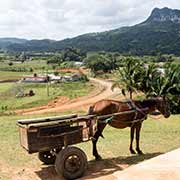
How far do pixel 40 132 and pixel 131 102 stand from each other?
3.70m

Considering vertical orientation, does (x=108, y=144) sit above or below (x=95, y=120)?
below

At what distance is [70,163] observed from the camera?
9477 millimetres

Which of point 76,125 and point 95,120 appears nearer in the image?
point 76,125

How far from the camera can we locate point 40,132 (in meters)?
9.31

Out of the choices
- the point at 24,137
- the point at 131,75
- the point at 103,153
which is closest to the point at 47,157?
the point at 24,137

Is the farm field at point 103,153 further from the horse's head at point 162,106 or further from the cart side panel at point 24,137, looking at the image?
the horse's head at point 162,106

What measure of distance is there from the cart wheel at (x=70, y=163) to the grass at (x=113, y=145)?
169cm

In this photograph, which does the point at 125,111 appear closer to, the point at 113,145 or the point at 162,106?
the point at 162,106

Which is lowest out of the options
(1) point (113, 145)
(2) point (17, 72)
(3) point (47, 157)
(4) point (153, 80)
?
(2) point (17, 72)

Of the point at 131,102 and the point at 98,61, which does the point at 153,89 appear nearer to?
the point at 131,102

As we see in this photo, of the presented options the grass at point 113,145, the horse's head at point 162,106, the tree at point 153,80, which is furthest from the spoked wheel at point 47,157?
the tree at point 153,80

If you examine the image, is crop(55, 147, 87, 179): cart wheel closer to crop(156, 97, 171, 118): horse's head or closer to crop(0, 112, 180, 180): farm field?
crop(0, 112, 180, 180): farm field

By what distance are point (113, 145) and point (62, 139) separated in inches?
164

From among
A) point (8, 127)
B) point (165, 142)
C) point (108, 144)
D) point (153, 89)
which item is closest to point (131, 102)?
point (108, 144)
